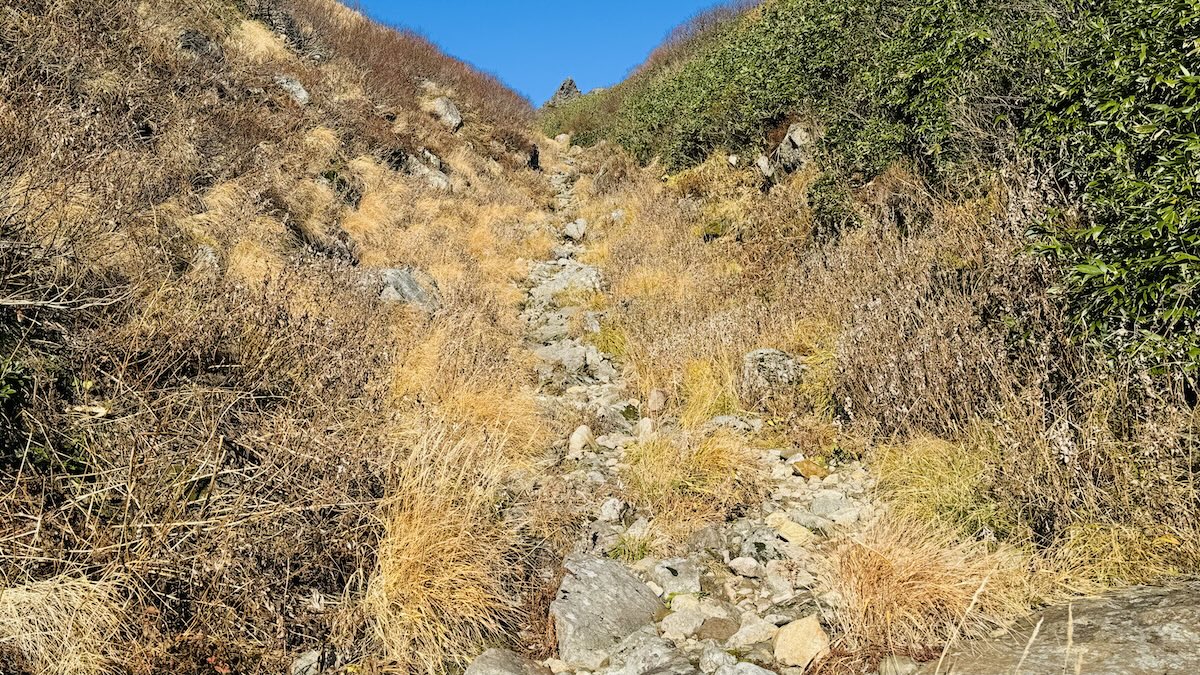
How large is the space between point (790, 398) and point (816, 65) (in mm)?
6970

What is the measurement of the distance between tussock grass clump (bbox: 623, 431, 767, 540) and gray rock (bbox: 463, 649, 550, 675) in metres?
1.19

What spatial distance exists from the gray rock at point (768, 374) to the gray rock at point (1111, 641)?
282 cm

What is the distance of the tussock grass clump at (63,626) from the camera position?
2.26 m

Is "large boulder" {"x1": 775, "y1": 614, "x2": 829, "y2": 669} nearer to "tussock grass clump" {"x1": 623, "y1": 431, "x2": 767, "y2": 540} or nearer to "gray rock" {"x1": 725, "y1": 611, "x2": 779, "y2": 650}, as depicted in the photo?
"gray rock" {"x1": 725, "y1": 611, "x2": 779, "y2": 650}

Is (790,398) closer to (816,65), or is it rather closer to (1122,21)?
(1122,21)

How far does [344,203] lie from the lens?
33.0 feet

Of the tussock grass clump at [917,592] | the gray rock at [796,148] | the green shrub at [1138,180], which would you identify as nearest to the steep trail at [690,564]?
the tussock grass clump at [917,592]

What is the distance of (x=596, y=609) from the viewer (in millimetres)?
3166

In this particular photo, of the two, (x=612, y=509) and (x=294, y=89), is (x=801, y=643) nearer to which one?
(x=612, y=509)

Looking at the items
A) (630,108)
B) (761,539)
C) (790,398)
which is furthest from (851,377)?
(630,108)

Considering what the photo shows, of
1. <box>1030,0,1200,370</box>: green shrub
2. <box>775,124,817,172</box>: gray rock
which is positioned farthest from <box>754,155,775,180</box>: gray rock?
<box>1030,0,1200,370</box>: green shrub

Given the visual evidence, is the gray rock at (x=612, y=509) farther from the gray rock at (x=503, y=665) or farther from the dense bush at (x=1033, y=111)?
the dense bush at (x=1033, y=111)

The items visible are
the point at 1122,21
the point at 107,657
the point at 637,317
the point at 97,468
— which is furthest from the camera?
the point at 637,317

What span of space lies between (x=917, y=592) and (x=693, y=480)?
1.76 metres
